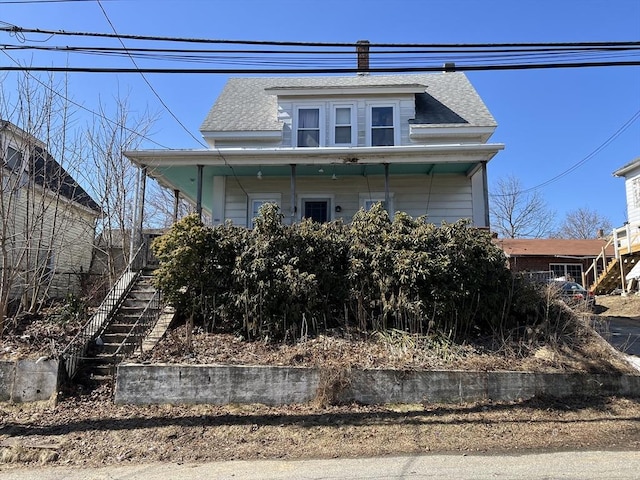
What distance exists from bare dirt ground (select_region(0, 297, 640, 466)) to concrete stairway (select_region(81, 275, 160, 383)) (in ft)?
1.57

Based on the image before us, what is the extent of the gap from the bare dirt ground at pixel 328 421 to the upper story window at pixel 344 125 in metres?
8.53

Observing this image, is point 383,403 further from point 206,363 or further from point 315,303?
point 206,363

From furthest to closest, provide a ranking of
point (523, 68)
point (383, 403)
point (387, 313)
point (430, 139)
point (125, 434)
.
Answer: point (430, 139) → point (387, 313) → point (523, 68) → point (383, 403) → point (125, 434)

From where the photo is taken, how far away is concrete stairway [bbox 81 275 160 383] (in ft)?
24.0

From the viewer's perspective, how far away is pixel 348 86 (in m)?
14.6

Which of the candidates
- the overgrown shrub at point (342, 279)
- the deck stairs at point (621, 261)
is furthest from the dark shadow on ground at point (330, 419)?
the deck stairs at point (621, 261)

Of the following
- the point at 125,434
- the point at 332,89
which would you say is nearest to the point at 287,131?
the point at 332,89

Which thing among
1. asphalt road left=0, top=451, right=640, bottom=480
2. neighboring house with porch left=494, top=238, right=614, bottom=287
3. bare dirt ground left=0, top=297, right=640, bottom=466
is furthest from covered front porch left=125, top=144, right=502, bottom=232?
neighboring house with porch left=494, top=238, right=614, bottom=287

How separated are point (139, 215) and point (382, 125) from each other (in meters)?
Result: 7.93

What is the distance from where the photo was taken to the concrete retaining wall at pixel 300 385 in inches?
253

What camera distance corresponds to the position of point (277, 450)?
16.8ft

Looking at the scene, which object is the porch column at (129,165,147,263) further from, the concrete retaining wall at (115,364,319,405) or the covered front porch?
the concrete retaining wall at (115,364,319,405)

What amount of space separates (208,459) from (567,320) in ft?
21.5

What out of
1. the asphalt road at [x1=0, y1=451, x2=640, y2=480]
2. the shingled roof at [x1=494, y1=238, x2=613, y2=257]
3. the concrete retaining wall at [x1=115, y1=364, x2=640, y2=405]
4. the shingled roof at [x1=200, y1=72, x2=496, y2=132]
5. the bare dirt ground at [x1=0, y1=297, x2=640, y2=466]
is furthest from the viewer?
the shingled roof at [x1=494, y1=238, x2=613, y2=257]
